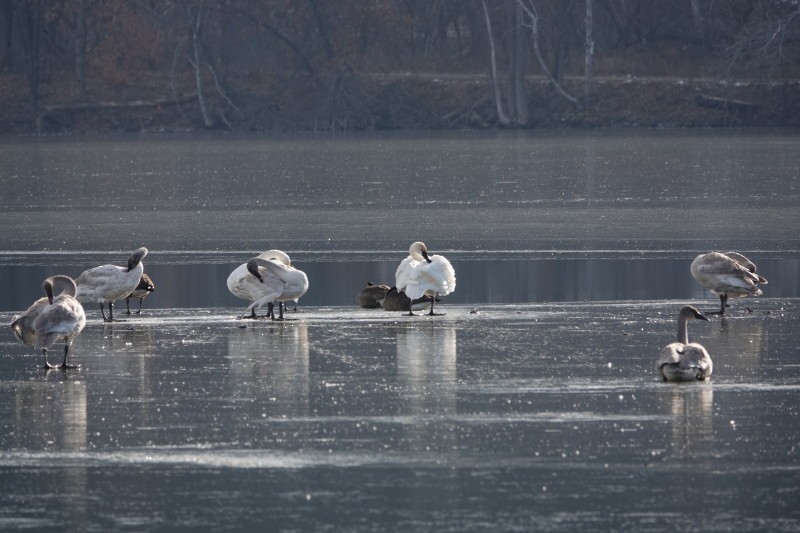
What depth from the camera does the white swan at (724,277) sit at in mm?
13336

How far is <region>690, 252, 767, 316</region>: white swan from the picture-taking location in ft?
43.8

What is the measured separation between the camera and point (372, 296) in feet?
46.5

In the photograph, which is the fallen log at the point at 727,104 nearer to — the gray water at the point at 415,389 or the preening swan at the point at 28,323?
the gray water at the point at 415,389

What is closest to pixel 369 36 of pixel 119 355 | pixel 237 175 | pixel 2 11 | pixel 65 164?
pixel 2 11

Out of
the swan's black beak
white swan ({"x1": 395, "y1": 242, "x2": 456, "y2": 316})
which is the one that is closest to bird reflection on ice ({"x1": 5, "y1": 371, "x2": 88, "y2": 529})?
the swan's black beak

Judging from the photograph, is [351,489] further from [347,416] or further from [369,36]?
[369,36]

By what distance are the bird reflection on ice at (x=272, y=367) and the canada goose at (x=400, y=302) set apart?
3.71 feet

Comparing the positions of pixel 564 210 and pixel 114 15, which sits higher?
pixel 114 15

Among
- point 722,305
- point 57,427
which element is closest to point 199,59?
point 722,305

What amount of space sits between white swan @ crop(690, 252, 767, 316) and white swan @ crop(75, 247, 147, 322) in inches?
185

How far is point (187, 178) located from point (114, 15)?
134 feet

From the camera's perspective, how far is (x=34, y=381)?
410 inches

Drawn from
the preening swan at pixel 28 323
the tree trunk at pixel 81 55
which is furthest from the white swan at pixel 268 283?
the tree trunk at pixel 81 55

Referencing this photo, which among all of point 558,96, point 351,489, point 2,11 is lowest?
point 351,489
